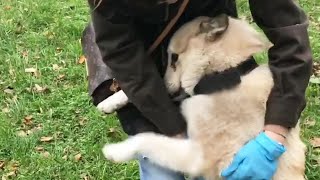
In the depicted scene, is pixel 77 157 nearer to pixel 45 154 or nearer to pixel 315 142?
pixel 45 154

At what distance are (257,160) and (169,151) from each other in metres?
0.34

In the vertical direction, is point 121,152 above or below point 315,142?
above

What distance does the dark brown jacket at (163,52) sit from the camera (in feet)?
7.66

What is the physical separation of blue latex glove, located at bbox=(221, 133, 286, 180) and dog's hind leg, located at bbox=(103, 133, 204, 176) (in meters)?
0.13

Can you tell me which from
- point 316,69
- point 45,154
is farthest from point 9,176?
point 316,69

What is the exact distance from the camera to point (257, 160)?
2301mm

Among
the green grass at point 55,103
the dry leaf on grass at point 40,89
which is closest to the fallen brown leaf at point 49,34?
the green grass at point 55,103

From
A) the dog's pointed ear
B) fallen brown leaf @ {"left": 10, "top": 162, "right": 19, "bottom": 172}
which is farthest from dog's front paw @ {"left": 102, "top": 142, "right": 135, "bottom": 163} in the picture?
fallen brown leaf @ {"left": 10, "top": 162, "right": 19, "bottom": 172}

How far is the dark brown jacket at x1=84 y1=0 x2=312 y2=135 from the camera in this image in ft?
7.66

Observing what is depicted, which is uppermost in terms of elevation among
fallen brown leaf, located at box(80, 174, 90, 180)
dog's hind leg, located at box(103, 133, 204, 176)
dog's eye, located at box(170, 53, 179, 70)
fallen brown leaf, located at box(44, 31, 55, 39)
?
dog's eye, located at box(170, 53, 179, 70)

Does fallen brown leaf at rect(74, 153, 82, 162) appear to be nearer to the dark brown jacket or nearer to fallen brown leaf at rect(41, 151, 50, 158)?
fallen brown leaf at rect(41, 151, 50, 158)

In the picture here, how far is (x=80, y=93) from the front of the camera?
185 inches

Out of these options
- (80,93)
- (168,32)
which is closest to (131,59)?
(168,32)

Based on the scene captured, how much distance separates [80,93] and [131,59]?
2309mm
